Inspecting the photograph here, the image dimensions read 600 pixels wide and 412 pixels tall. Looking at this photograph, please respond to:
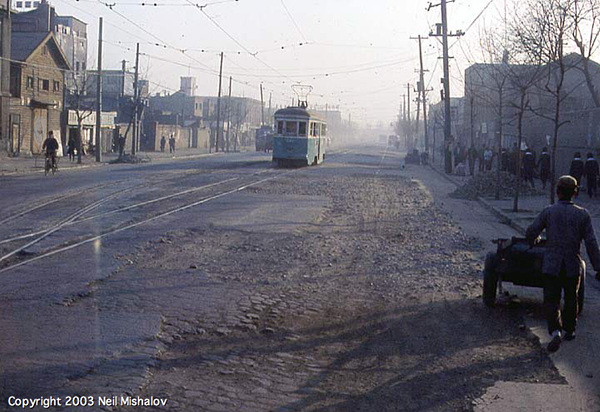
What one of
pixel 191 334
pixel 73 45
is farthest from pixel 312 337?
pixel 73 45

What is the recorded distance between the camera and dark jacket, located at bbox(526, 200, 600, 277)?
285 inches

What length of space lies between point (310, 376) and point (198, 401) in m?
1.10

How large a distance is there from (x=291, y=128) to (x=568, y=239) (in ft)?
119

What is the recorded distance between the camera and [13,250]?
1162 cm

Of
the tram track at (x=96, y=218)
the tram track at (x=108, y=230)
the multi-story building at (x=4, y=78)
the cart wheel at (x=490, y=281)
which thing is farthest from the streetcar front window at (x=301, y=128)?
the cart wheel at (x=490, y=281)

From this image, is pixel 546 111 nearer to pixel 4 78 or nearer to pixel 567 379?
pixel 4 78

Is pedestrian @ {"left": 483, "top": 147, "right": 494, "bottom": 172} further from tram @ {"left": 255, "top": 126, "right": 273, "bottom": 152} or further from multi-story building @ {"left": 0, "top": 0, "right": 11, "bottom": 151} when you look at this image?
tram @ {"left": 255, "top": 126, "right": 273, "bottom": 152}

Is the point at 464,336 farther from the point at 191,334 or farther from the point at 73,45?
→ the point at 73,45

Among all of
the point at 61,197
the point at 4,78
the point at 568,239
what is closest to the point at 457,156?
the point at 4,78

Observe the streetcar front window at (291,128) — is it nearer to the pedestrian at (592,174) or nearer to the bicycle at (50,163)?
the bicycle at (50,163)

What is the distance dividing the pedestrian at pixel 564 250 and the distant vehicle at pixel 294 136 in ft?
117

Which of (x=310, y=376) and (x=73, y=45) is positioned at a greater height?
(x=73, y=45)

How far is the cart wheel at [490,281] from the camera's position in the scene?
28.8 feet

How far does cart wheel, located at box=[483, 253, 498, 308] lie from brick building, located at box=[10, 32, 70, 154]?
45.2 meters
